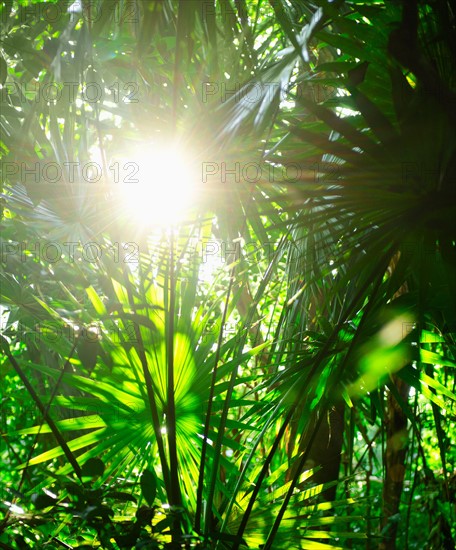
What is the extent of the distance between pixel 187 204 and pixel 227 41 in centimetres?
32

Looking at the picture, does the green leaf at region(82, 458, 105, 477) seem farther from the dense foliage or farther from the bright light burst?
the bright light burst

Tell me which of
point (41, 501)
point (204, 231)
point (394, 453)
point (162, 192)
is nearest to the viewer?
point (41, 501)

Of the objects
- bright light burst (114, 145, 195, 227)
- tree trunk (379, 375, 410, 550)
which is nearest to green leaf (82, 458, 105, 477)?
bright light burst (114, 145, 195, 227)

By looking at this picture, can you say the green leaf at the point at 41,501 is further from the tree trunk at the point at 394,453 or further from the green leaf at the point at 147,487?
the tree trunk at the point at 394,453

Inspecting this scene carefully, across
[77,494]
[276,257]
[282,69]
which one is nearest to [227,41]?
[282,69]

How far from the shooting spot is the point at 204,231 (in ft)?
4.36

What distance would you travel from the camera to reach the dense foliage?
30.5 inches

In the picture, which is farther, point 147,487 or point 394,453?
point 394,453

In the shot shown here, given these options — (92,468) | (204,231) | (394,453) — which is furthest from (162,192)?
(394,453)

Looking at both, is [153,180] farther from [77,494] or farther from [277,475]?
[277,475]

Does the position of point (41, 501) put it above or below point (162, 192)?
below

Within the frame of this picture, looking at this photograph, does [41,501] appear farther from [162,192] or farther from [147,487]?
[162,192]

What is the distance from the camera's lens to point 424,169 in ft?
2.54

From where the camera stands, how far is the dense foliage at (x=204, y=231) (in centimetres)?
78
